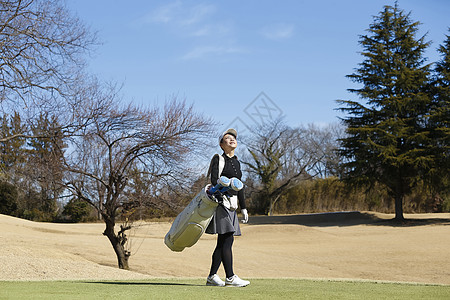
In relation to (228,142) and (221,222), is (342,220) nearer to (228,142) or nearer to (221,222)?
(228,142)

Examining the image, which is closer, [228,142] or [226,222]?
[226,222]

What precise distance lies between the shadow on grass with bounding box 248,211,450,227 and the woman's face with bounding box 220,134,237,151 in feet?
84.1

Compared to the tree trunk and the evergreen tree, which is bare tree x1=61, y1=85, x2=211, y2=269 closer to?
the tree trunk

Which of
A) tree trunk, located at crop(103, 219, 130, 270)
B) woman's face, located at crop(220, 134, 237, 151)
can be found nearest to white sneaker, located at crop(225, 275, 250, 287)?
woman's face, located at crop(220, 134, 237, 151)

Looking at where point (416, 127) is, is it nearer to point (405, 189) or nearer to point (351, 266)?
point (405, 189)

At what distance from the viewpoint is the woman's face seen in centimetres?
719

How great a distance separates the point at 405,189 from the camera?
32375mm

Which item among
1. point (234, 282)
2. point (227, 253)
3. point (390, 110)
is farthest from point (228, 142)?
point (390, 110)

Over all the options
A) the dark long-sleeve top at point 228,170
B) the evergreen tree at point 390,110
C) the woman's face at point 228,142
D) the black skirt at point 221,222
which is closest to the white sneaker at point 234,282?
the black skirt at point 221,222

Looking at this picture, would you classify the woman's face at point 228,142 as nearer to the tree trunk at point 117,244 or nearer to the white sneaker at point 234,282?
the white sneaker at point 234,282

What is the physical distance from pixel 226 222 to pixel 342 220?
97.4 ft

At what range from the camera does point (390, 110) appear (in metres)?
31.5

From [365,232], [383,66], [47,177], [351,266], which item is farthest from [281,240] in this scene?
[47,177]

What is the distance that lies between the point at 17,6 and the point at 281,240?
17811mm
